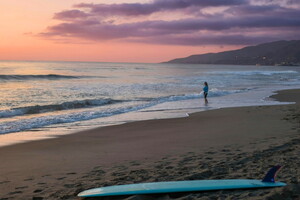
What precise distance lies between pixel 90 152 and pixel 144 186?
2.85 meters

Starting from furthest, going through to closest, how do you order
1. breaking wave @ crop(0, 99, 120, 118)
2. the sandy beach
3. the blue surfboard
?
breaking wave @ crop(0, 99, 120, 118), the sandy beach, the blue surfboard

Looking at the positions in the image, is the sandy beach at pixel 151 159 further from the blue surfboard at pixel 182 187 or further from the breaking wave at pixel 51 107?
the breaking wave at pixel 51 107

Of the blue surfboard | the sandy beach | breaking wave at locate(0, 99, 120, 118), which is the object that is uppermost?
breaking wave at locate(0, 99, 120, 118)

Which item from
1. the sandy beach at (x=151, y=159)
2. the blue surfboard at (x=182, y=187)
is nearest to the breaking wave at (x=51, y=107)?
the sandy beach at (x=151, y=159)

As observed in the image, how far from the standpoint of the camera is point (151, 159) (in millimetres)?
5816

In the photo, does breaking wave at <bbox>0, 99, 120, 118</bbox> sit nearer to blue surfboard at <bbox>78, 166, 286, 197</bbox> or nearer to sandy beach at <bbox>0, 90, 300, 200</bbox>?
sandy beach at <bbox>0, 90, 300, 200</bbox>

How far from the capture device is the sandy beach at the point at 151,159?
432 cm

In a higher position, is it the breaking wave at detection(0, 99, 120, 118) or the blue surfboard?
the breaking wave at detection(0, 99, 120, 118)

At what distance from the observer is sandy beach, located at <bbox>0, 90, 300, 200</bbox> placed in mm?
4320

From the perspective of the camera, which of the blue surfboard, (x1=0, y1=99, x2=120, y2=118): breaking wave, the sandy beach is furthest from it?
(x1=0, y1=99, x2=120, y2=118): breaking wave

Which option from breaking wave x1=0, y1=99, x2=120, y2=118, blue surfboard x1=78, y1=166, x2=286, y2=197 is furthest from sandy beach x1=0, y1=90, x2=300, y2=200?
breaking wave x1=0, y1=99, x2=120, y2=118

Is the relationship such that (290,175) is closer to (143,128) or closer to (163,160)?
(163,160)

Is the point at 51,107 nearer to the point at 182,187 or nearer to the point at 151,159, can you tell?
the point at 151,159

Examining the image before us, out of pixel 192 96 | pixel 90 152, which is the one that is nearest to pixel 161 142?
pixel 90 152
